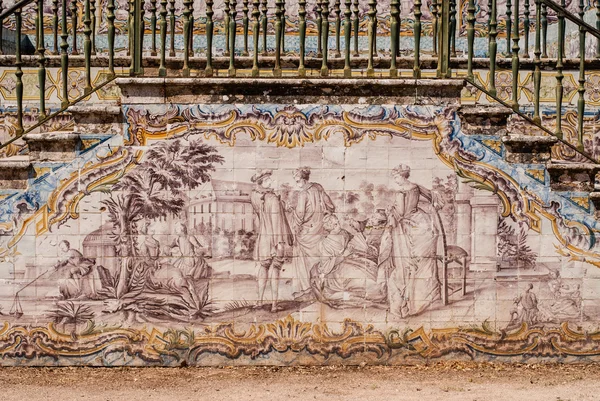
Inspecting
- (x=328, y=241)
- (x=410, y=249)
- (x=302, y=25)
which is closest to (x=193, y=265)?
(x=328, y=241)

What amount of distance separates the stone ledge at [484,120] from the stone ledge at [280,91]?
5.7 inches

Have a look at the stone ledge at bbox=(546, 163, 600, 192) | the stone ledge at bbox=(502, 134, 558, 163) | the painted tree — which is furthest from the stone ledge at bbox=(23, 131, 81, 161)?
the stone ledge at bbox=(546, 163, 600, 192)

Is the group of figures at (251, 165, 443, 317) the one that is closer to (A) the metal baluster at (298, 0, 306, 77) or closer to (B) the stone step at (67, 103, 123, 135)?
(A) the metal baluster at (298, 0, 306, 77)

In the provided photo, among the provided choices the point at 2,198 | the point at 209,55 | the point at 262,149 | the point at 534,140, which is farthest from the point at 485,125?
the point at 2,198

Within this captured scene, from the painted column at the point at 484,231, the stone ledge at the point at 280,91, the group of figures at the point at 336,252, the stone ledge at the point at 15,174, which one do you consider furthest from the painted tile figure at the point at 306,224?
the stone ledge at the point at 15,174

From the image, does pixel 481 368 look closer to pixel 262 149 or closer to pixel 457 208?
pixel 457 208

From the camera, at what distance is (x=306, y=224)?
28.0 ft

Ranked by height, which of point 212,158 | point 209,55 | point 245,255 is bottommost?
point 245,255

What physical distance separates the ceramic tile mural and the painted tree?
0.01m

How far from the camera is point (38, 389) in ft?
25.8

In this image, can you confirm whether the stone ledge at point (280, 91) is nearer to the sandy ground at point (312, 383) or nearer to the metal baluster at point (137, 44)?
the metal baluster at point (137, 44)

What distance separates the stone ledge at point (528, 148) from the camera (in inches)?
334

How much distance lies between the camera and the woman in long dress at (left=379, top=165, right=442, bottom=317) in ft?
28.0

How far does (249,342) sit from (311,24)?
571 cm
